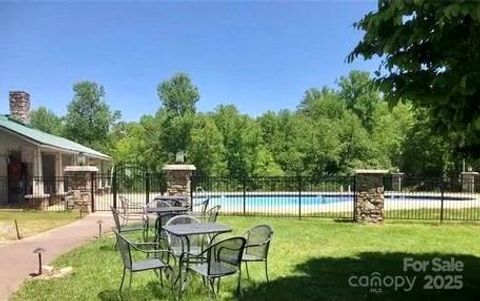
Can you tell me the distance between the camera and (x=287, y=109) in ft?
140

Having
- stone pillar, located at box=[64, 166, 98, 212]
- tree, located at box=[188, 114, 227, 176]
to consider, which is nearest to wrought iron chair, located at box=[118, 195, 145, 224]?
stone pillar, located at box=[64, 166, 98, 212]

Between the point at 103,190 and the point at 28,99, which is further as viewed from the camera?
the point at 103,190

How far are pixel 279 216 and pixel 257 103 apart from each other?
30.8 metres

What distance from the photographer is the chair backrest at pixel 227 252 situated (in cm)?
572

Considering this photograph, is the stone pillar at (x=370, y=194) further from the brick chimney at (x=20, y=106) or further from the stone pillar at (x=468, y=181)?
the brick chimney at (x=20, y=106)

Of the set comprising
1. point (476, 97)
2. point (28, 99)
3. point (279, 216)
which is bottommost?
point (279, 216)

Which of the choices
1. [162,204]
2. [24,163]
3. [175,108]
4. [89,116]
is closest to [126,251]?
[162,204]

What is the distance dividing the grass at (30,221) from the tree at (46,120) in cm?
4009

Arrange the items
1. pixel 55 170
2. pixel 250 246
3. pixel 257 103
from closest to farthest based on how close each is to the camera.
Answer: pixel 250 246 → pixel 55 170 → pixel 257 103

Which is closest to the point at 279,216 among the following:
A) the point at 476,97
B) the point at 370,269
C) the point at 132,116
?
the point at 370,269

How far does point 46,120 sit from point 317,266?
54777 millimetres

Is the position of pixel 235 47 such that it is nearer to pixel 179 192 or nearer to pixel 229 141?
pixel 229 141

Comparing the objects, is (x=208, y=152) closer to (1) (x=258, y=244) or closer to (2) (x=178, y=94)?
(2) (x=178, y=94)

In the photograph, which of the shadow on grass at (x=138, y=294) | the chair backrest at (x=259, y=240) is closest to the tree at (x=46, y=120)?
the shadow on grass at (x=138, y=294)
